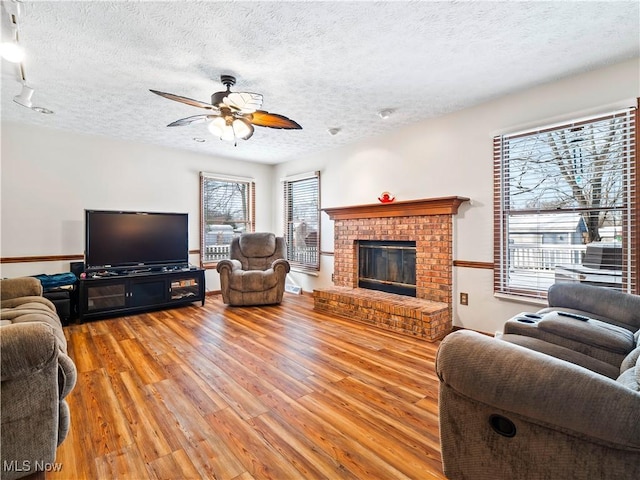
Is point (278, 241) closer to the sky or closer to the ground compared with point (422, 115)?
closer to the ground

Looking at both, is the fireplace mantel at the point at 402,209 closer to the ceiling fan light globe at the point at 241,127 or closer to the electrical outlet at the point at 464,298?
the electrical outlet at the point at 464,298

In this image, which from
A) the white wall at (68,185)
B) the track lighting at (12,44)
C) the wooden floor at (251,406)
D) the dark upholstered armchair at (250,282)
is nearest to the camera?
the wooden floor at (251,406)

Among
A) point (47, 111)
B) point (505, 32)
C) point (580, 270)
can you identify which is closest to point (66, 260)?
point (47, 111)

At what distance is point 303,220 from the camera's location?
583 cm

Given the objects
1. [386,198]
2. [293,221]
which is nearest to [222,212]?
[293,221]

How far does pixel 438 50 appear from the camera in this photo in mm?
2396

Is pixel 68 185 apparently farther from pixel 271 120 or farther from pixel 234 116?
pixel 271 120

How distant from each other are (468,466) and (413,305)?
7.94 feet

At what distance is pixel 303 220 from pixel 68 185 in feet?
11.3

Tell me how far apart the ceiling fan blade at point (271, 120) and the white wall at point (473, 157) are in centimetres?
188

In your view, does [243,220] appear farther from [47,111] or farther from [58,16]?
[58,16]

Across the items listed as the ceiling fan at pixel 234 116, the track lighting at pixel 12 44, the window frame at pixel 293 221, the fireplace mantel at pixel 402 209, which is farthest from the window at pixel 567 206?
the track lighting at pixel 12 44

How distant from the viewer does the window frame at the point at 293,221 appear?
546 centimetres

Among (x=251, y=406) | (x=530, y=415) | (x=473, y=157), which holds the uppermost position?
(x=473, y=157)
